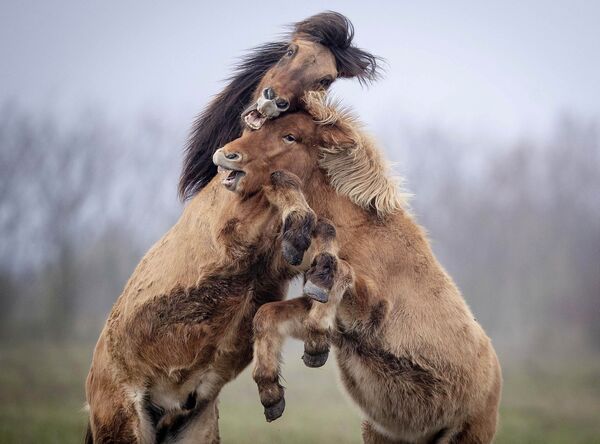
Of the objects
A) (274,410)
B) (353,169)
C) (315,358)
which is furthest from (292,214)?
(274,410)

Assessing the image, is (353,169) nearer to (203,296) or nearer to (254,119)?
(254,119)

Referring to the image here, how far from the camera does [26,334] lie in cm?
2036

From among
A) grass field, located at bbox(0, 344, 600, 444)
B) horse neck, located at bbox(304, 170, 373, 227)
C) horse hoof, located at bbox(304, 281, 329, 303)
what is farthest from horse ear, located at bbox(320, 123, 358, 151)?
grass field, located at bbox(0, 344, 600, 444)

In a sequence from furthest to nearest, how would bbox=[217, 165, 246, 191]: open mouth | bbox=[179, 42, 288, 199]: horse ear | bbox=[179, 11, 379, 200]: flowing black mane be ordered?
1. bbox=[179, 42, 288, 199]: horse ear
2. bbox=[179, 11, 379, 200]: flowing black mane
3. bbox=[217, 165, 246, 191]: open mouth

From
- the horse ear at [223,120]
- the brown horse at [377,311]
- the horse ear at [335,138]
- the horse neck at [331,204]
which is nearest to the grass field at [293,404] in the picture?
the horse ear at [223,120]

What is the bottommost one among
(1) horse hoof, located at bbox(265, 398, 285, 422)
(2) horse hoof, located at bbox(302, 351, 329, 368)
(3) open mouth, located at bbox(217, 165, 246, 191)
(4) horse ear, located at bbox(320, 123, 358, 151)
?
(1) horse hoof, located at bbox(265, 398, 285, 422)

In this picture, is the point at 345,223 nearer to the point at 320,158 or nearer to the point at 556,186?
the point at 320,158

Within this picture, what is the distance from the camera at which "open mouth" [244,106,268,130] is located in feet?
18.9

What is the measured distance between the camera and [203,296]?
5.75m

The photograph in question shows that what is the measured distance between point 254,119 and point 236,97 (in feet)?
2.78

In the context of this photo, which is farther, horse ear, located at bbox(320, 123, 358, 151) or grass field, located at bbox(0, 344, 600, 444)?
grass field, located at bbox(0, 344, 600, 444)

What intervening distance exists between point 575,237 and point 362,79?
19517 mm

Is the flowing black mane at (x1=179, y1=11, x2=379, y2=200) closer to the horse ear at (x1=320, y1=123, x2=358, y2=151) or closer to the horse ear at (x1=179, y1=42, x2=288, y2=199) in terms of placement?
the horse ear at (x1=179, y1=42, x2=288, y2=199)

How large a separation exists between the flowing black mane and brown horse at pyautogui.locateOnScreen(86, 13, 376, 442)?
4cm
